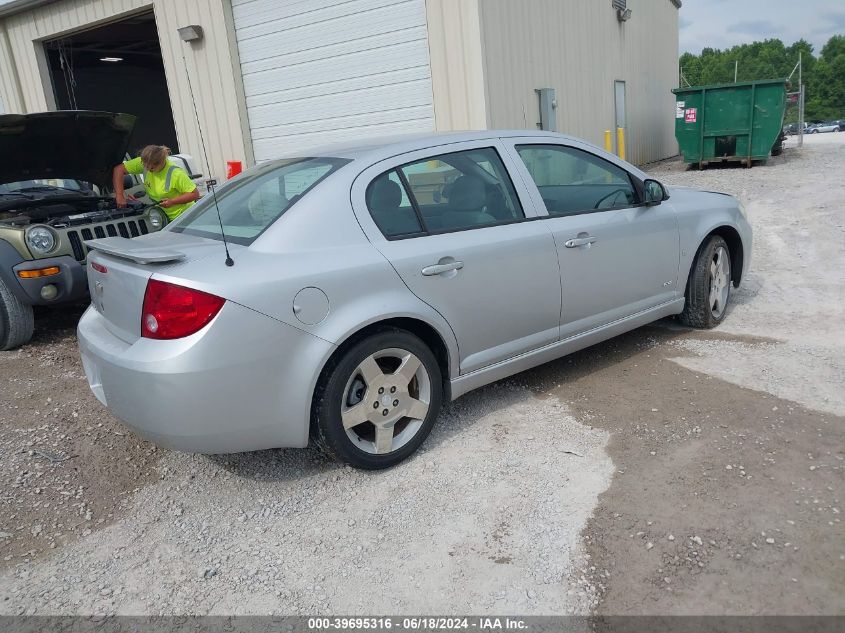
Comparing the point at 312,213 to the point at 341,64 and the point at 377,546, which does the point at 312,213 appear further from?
the point at 341,64

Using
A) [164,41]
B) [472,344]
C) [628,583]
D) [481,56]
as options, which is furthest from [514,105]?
[628,583]

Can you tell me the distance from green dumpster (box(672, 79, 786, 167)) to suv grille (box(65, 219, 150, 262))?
12273 millimetres

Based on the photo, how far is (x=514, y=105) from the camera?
9.79 meters

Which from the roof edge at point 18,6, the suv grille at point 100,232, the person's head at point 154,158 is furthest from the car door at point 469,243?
the roof edge at point 18,6

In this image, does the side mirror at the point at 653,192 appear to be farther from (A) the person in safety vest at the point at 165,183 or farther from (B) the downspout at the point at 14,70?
(B) the downspout at the point at 14,70

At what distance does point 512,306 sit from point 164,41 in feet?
34.3

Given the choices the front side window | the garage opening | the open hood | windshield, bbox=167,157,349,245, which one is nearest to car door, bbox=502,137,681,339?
the front side window

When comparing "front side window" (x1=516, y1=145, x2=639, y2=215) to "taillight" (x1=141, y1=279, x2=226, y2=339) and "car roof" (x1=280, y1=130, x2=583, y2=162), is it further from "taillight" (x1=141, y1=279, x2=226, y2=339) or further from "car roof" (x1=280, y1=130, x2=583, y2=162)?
"taillight" (x1=141, y1=279, x2=226, y2=339)

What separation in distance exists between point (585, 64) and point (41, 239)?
10581 millimetres

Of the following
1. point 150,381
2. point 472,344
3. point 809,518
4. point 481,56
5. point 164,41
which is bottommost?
point 809,518

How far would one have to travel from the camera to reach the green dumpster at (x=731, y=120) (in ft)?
45.5

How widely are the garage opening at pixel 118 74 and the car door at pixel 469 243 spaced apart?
11456 mm

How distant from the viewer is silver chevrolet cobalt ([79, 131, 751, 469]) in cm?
286

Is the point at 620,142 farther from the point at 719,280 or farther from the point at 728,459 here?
the point at 728,459
